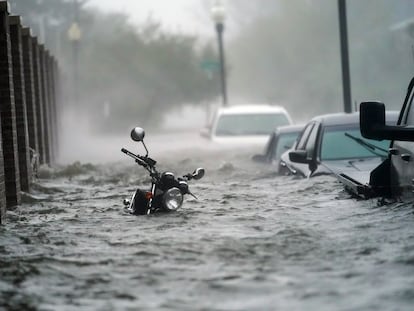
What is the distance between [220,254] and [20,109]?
7.17 m

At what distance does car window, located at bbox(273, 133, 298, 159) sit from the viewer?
15.2 metres

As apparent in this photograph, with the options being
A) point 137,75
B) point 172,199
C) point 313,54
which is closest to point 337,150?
point 172,199

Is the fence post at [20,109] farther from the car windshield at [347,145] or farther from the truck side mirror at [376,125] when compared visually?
the truck side mirror at [376,125]

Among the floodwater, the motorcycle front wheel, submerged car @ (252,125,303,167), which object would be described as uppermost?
submerged car @ (252,125,303,167)

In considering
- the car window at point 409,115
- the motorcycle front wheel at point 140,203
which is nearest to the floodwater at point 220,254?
the motorcycle front wheel at point 140,203

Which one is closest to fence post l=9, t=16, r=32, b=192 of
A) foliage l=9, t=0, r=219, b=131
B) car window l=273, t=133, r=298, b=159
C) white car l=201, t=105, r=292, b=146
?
car window l=273, t=133, r=298, b=159

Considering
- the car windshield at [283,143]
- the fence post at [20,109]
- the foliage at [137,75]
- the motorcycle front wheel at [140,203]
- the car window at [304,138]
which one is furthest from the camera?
the foliage at [137,75]

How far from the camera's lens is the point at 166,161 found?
67.4ft

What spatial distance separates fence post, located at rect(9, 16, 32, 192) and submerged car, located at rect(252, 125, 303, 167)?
381 cm

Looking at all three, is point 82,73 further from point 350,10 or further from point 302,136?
point 302,136

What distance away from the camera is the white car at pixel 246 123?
19125 mm

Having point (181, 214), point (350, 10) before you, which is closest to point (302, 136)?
point (181, 214)

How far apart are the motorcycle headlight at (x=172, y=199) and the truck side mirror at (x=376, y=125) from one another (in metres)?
3.22

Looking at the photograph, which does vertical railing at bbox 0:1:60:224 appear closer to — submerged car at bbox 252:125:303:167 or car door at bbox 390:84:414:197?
submerged car at bbox 252:125:303:167
